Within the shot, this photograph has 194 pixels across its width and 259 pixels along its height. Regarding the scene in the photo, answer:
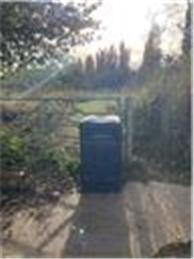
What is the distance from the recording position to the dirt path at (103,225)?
17.3 ft

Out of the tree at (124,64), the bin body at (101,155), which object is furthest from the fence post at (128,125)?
the tree at (124,64)

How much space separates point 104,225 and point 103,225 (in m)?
0.01

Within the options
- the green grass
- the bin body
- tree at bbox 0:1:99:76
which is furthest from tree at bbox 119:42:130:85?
the bin body

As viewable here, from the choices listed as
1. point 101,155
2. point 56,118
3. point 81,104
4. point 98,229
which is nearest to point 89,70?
point 81,104

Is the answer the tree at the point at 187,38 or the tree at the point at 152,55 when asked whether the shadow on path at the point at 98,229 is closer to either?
the tree at the point at 187,38

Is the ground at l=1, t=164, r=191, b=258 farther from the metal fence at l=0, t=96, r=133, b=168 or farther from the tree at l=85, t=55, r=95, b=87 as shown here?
the tree at l=85, t=55, r=95, b=87

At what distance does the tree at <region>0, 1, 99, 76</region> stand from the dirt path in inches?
89.8

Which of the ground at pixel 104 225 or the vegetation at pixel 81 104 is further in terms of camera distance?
the vegetation at pixel 81 104

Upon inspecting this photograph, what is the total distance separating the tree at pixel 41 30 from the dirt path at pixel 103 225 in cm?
228

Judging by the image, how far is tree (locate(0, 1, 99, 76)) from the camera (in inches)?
313

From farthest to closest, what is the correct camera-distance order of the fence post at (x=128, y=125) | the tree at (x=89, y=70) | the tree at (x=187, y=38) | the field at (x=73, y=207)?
the tree at (x=89, y=70), the tree at (x=187, y=38), the fence post at (x=128, y=125), the field at (x=73, y=207)

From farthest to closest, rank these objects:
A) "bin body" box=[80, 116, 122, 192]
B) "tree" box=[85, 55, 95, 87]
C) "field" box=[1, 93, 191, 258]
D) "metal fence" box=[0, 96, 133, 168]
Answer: "tree" box=[85, 55, 95, 87] → "metal fence" box=[0, 96, 133, 168] → "bin body" box=[80, 116, 122, 192] → "field" box=[1, 93, 191, 258]

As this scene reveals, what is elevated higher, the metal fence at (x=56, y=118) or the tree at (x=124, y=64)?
the tree at (x=124, y=64)

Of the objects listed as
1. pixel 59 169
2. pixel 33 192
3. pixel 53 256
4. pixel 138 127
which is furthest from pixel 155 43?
pixel 53 256
